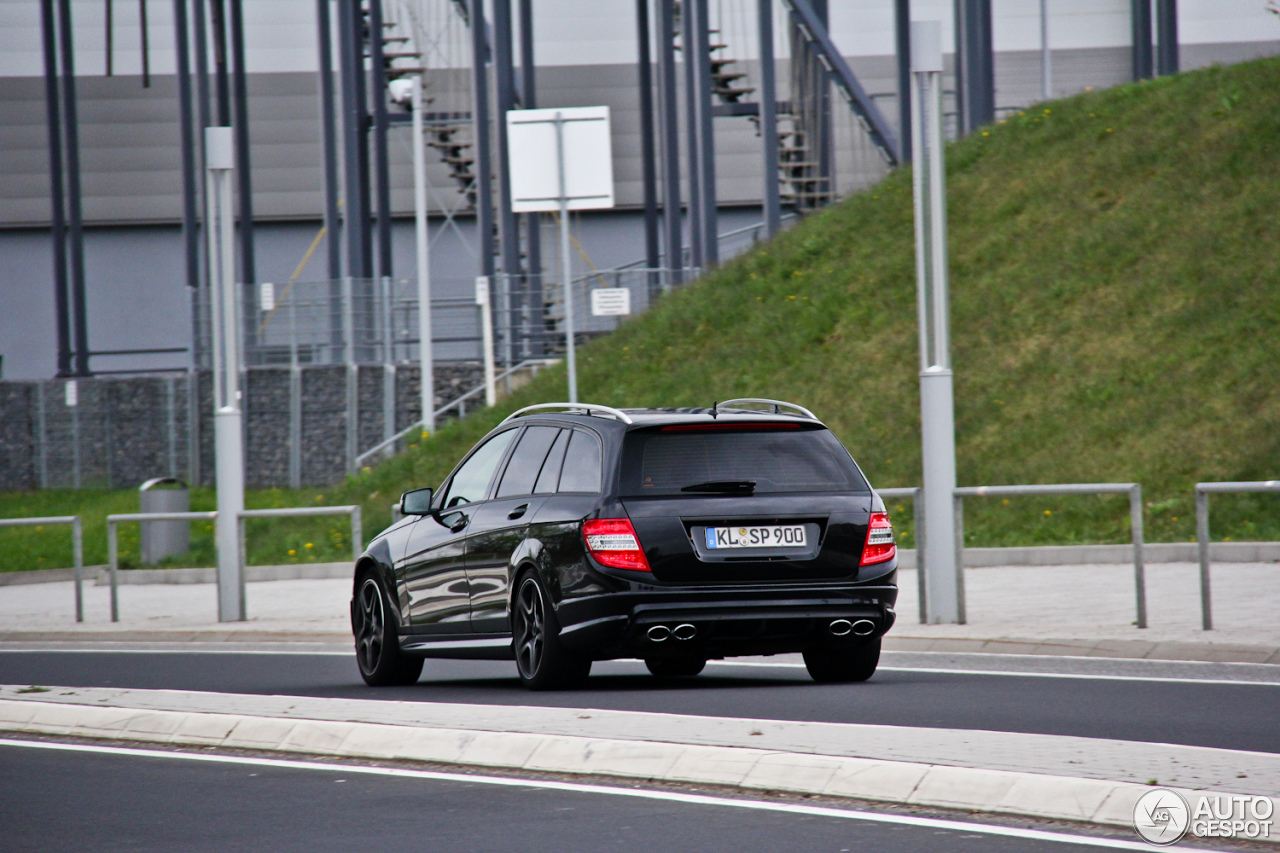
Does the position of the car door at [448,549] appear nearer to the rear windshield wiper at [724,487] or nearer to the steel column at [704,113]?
the rear windshield wiper at [724,487]

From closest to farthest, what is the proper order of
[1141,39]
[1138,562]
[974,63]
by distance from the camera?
[1138,562] → [974,63] → [1141,39]

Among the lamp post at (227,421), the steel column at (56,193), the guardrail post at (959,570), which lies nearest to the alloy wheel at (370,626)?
the guardrail post at (959,570)

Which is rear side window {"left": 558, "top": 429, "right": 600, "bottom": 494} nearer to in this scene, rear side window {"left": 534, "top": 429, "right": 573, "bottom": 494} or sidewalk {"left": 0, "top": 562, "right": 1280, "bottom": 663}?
rear side window {"left": 534, "top": 429, "right": 573, "bottom": 494}

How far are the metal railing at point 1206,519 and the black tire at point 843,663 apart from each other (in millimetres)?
2844

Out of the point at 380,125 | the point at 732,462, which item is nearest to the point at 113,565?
the point at 732,462

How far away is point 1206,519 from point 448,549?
5015 millimetres

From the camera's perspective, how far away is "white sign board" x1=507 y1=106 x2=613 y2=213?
62.8ft

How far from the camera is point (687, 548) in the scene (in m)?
10.6

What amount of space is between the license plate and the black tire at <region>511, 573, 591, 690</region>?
980 mm

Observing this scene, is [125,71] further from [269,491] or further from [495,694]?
[495,694]

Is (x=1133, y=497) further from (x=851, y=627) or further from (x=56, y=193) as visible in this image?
(x=56, y=193)

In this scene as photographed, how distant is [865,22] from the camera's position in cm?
6091

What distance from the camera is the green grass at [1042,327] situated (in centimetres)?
2355

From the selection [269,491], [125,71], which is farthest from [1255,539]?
[125,71]
